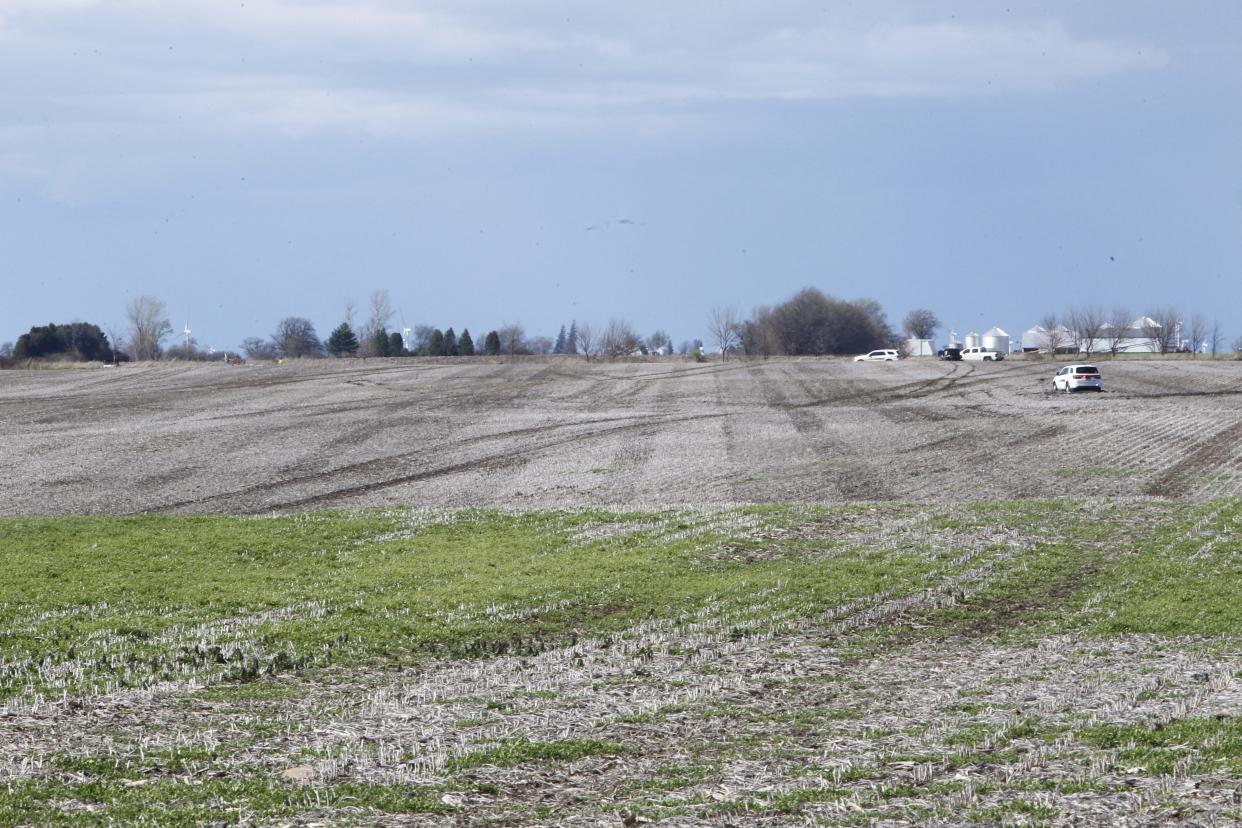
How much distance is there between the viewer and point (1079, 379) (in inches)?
2869

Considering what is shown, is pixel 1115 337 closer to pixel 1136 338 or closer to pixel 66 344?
pixel 1136 338

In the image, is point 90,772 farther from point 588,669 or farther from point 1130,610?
point 1130,610

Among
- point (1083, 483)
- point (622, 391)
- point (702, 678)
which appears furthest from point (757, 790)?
point (622, 391)

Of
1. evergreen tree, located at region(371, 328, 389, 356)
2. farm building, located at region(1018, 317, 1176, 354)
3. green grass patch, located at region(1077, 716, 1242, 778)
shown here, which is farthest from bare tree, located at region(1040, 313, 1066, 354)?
green grass patch, located at region(1077, 716, 1242, 778)

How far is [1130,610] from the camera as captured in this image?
695 inches

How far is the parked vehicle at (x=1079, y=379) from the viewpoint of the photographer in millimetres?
72625

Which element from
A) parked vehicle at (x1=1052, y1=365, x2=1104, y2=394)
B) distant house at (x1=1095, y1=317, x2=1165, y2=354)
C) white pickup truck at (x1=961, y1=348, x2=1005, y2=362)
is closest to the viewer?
parked vehicle at (x1=1052, y1=365, x2=1104, y2=394)

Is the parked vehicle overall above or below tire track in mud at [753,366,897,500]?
above

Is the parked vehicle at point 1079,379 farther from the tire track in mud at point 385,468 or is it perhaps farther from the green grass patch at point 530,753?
the green grass patch at point 530,753

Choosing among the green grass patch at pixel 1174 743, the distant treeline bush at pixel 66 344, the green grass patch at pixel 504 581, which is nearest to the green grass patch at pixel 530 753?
the green grass patch at pixel 504 581

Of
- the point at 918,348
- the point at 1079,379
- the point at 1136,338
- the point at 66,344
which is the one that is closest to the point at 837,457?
the point at 1079,379

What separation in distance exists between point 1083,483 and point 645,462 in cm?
1410

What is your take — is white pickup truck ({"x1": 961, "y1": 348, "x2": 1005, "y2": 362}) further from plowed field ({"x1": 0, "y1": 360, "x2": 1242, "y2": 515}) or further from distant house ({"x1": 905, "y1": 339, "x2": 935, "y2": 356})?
distant house ({"x1": 905, "y1": 339, "x2": 935, "y2": 356})

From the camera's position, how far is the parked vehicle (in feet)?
238
